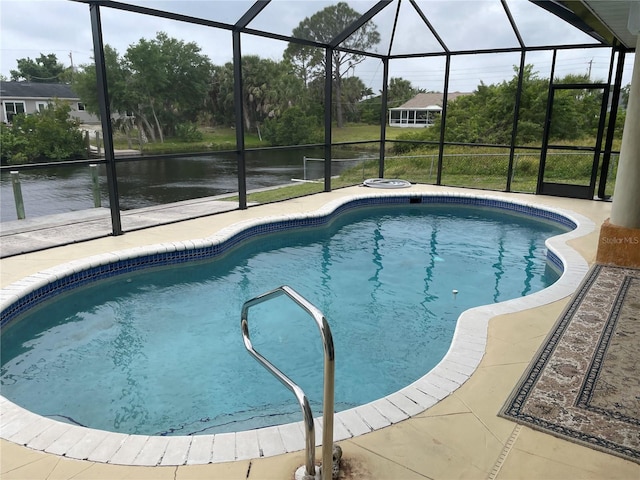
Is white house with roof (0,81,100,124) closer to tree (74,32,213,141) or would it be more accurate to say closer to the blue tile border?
tree (74,32,213,141)

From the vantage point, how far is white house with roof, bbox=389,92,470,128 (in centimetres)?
1744

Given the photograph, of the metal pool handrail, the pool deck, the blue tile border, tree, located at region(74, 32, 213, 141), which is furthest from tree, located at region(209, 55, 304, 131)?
the metal pool handrail

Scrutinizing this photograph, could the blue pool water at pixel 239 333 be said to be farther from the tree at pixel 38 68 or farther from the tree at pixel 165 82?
the tree at pixel 38 68

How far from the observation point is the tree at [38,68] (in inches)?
1324

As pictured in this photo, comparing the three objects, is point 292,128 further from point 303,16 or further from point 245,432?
point 245,432

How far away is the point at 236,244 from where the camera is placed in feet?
21.8

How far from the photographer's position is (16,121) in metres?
19.4

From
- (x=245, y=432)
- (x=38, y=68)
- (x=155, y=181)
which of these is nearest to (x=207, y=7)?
(x=245, y=432)

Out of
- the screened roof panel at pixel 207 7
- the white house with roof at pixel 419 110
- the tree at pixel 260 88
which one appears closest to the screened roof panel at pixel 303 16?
the screened roof panel at pixel 207 7

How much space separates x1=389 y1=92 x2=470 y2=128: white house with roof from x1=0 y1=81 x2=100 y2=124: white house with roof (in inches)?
481

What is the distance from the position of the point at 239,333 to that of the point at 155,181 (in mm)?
15779

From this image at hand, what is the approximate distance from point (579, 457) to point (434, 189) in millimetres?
8176

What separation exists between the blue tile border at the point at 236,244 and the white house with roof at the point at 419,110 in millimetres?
8376

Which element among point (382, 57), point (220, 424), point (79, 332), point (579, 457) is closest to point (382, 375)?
point (220, 424)
